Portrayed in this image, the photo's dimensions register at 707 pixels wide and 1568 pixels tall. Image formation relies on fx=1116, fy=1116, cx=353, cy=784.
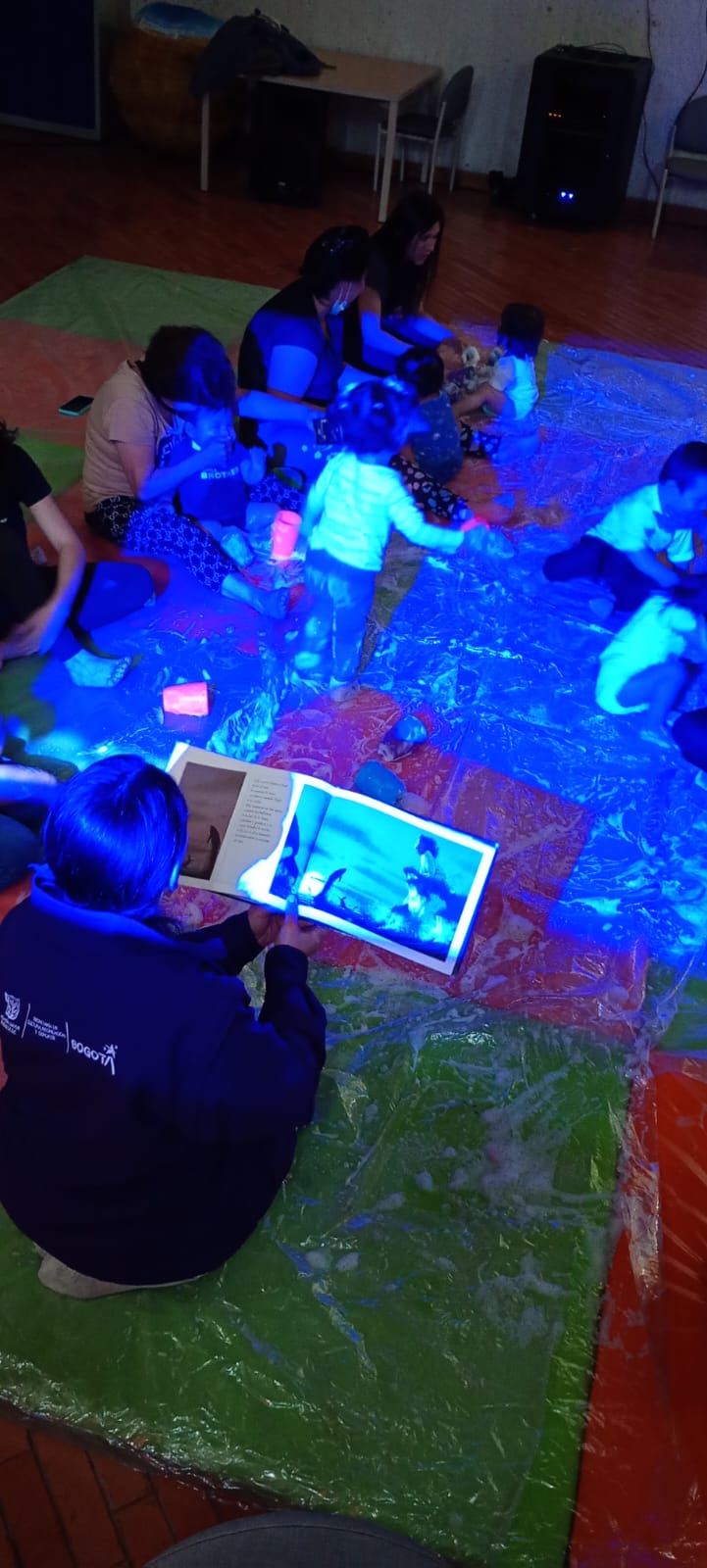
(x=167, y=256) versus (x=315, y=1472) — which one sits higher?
(x=167, y=256)

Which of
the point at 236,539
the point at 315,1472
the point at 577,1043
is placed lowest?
the point at 315,1472

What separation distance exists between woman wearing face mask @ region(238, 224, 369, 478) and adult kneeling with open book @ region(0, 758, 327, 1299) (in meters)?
2.18

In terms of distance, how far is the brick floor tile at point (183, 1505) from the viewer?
146 cm

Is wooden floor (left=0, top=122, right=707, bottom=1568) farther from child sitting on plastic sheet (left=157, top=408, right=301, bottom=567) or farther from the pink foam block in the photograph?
the pink foam block

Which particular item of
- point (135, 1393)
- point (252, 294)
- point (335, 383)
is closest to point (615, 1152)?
point (135, 1393)

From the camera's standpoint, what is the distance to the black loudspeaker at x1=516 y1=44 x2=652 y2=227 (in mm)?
5684

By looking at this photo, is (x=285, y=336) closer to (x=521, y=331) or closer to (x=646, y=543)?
(x=521, y=331)

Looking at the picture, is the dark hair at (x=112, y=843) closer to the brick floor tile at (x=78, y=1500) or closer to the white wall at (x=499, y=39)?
the brick floor tile at (x=78, y=1500)

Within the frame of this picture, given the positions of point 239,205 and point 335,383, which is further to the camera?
point 239,205

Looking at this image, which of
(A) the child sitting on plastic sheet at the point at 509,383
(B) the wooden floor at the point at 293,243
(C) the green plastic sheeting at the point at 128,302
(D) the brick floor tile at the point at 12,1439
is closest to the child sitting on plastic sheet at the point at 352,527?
(A) the child sitting on plastic sheet at the point at 509,383

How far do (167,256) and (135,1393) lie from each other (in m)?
4.86

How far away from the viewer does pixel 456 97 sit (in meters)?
5.94

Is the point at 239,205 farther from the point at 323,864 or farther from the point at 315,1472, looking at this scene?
the point at 315,1472

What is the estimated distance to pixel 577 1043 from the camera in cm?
198
